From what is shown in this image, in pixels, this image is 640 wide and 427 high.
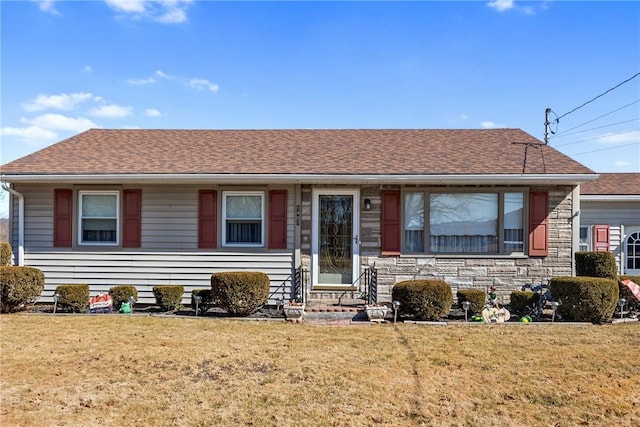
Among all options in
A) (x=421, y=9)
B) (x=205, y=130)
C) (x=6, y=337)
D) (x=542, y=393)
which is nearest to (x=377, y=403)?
(x=542, y=393)

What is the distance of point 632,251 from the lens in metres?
12.6

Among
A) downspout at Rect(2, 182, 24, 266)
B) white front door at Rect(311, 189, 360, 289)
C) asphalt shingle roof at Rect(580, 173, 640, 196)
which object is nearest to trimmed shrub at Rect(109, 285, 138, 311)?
downspout at Rect(2, 182, 24, 266)

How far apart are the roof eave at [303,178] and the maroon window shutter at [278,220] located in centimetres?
39

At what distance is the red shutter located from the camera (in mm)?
12328

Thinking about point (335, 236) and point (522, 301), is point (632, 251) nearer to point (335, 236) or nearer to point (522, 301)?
point (522, 301)

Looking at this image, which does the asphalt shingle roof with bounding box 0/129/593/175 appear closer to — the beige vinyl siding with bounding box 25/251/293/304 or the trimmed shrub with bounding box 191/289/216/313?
the beige vinyl siding with bounding box 25/251/293/304

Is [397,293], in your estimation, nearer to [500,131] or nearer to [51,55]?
[500,131]

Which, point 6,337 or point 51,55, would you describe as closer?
point 6,337

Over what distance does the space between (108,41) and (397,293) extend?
412 inches

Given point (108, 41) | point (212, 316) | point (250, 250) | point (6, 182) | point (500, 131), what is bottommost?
point (212, 316)

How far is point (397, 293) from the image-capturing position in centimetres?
758

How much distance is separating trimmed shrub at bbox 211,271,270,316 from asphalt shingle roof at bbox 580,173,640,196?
1009cm

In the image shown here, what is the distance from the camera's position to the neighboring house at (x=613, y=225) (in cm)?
1234

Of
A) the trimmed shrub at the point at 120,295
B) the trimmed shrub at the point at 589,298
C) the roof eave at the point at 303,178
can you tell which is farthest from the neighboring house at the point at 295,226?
the trimmed shrub at the point at 589,298
